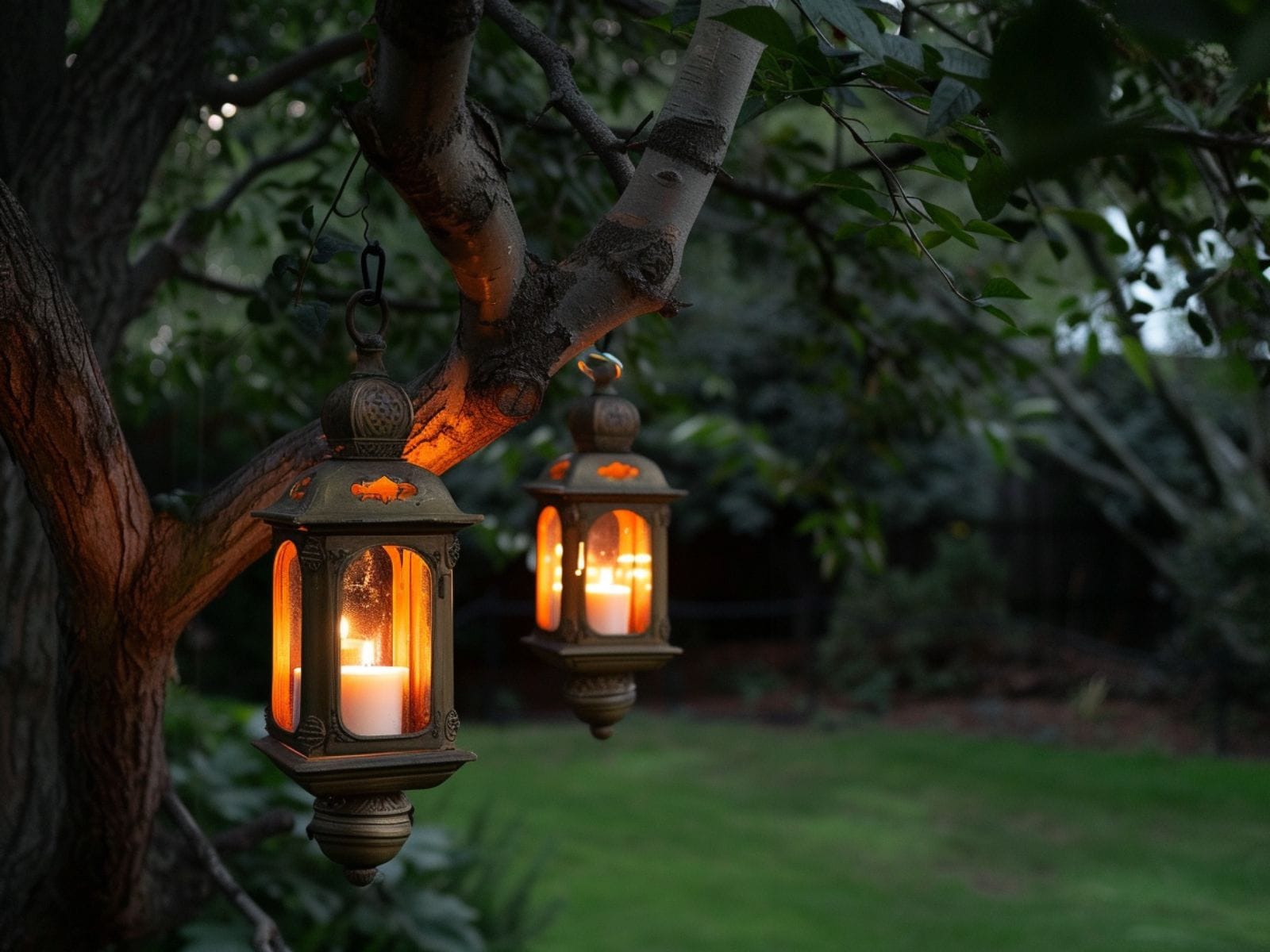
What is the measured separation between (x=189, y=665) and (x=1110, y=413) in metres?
9.41

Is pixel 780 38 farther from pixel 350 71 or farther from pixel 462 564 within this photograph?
pixel 462 564

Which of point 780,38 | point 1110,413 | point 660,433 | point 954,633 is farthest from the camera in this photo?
point 1110,413

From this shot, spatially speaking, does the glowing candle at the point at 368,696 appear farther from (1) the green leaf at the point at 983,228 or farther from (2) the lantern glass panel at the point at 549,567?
(1) the green leaf at the point at 983,228

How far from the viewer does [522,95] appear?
3756 millimetres

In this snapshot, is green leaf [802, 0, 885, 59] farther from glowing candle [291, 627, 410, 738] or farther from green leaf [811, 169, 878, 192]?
glowing candle [291, 627, 410, 738]

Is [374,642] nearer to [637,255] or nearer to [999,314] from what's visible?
[637,255]

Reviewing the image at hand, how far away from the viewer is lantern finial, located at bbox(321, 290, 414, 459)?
1736mm

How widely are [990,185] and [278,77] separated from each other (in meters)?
2.29

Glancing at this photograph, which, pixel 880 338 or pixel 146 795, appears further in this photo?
pixel 880 338

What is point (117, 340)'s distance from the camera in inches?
119

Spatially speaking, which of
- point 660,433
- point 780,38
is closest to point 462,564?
point 660,433

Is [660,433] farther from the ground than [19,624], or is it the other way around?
[660,433]

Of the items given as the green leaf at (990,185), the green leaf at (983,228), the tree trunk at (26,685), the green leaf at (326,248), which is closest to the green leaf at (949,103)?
the green leaf at (990,185)

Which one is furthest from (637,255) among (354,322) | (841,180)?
(354,322)
